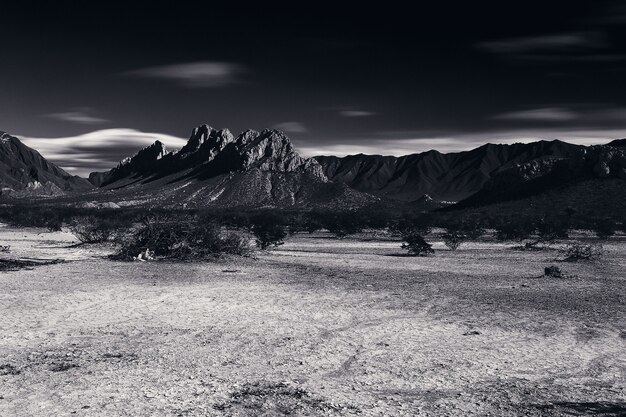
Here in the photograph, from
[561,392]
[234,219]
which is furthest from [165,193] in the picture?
[561,392]

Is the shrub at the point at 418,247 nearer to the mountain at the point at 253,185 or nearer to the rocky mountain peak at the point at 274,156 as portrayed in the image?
the mountain at the point at 253,185

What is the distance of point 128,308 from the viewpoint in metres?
13.3

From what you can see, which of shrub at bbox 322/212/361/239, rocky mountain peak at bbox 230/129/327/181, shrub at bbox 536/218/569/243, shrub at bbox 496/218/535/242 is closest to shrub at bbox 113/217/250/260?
shrub at bbox 322/212/361/239

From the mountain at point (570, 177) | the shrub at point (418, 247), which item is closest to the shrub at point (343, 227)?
the shrub at point (418, 247)

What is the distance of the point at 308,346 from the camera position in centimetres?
986

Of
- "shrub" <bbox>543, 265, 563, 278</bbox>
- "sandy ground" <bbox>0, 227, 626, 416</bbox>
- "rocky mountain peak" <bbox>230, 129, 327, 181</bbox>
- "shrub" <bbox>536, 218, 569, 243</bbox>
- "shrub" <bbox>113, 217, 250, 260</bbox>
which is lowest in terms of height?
"shrub" <bbox>536, 218, 569, 243</bbox>

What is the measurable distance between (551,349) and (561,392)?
2.44 m

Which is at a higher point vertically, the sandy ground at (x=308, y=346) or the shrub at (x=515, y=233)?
the sandy ground at (x=308, y=346)

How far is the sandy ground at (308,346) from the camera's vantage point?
7.05 meters

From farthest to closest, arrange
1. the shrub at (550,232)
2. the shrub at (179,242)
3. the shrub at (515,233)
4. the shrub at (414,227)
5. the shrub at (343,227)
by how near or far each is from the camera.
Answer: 1. the shrub at (414,227)
2. the shrub at (343,227)
3. the shrub at (550,232)
4. the shrub at (515,233)
5. the shrub at (179,242)

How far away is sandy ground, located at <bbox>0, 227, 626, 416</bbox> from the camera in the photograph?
7051mm

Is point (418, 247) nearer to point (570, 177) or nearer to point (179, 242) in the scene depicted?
point (179, 242)

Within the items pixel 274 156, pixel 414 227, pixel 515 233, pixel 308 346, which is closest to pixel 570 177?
pixel 414 227

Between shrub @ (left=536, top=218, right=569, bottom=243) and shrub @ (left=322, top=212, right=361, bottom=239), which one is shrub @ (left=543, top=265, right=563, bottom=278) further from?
shrub @ (left=322, top=212, right=361, bottom=239)
